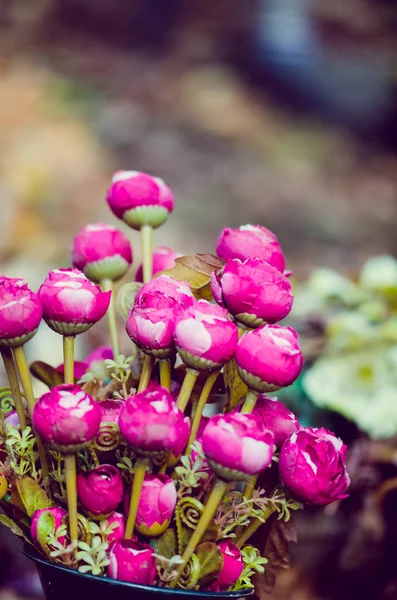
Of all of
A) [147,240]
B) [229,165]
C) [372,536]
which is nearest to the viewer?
[147,240]

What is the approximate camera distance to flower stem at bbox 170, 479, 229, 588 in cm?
38

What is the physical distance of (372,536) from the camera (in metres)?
0.88

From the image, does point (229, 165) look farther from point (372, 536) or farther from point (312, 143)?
point (372, 536)

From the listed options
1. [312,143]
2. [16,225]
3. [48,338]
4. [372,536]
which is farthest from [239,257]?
[312,143]

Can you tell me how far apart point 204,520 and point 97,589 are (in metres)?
0.08

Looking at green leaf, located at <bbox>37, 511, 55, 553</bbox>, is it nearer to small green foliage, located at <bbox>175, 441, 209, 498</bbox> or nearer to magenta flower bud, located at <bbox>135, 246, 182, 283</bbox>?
small green foliage, located at <bbox>175, 441, 209, 498</bbox>

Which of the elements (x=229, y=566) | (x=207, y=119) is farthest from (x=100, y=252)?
(x=207, y=119)

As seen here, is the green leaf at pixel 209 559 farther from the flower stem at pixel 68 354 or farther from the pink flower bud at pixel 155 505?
the flower stem at pixel 68 354

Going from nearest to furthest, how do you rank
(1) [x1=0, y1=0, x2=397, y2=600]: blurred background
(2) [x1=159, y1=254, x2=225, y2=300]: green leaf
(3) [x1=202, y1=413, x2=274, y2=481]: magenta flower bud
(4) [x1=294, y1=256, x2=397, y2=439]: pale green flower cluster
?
(3) [x1=202, y1=413, x2=274, y2=481]: magenta flower bud, (2) [x1=159, y1=254, x2=225, y2=300]: green leaf, (4) [x1=294, y1=256, x2=397, y2=439]: pale green flower cluster, (1) [x1=0, y1=0, x2=397, y2=600]: blurred background

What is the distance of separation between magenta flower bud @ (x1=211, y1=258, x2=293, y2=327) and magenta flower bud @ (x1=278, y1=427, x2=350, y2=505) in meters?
0.08

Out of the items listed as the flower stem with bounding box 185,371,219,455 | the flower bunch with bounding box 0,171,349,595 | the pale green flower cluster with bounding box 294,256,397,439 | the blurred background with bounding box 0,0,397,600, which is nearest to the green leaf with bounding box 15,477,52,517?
the flower bunch with bounding box 0,171,349,595

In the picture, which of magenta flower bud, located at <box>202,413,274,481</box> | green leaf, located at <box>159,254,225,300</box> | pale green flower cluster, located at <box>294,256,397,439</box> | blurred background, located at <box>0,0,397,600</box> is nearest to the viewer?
magenta flower bud, located at <box>202,413,274,481</box>

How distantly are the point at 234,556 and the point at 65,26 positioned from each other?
2515 mm

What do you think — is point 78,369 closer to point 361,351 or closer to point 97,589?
point 97,589
